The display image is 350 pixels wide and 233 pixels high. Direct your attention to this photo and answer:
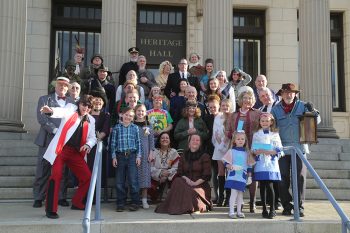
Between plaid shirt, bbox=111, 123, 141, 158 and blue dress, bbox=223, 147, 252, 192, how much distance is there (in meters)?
1.58

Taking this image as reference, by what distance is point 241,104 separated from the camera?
7711 mm

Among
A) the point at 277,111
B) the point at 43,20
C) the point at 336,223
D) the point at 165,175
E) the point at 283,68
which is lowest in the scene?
the point at 336,223

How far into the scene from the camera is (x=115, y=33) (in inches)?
457

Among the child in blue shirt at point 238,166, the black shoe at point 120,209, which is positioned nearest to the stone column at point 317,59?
the child in blue shirt at point 238,166

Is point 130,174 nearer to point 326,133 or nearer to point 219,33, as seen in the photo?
point 219,33

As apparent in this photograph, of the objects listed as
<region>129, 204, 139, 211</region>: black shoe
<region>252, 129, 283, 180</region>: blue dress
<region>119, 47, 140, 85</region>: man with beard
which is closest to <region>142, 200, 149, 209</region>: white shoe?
<region>129, 204, 139, 211</region>: black shoe

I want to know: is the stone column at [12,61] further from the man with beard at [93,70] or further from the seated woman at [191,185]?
the seated woman at [191,185]

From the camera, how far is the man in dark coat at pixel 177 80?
32.2 feet

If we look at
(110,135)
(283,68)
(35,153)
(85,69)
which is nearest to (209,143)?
(110,135)

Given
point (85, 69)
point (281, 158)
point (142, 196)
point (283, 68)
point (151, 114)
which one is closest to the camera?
point (281, 158)

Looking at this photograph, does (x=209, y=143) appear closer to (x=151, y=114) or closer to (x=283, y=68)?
(x=151, y=114)

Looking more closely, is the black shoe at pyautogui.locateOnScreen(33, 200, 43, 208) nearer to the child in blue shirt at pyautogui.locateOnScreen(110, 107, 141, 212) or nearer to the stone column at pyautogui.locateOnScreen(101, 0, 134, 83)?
the child in blue shirt at pyautogui.locateOnScreen(110, 107, 141, 212)

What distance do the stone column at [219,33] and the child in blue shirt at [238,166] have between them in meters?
5.13

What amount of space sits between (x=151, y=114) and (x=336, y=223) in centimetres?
400
